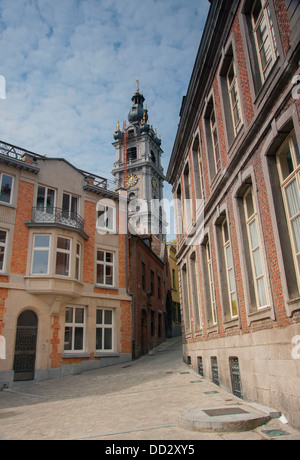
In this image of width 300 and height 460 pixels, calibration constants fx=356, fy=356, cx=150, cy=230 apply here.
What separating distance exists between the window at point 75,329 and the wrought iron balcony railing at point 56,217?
4410 mm

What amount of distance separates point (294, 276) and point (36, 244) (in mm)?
14001

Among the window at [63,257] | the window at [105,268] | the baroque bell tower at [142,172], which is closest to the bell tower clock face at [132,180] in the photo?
the baroque bell tower at [142,172]

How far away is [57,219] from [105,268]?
4.18 m

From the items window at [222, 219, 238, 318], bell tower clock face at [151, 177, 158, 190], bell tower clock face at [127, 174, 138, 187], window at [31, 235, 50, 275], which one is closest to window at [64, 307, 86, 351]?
window at [31, 235, 50, 275]

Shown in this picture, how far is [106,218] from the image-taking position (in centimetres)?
2156

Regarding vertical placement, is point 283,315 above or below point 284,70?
below

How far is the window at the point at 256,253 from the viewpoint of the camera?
7.79 meters

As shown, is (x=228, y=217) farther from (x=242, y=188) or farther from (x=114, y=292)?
(x=114, y=292)

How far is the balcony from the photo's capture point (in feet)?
57.9

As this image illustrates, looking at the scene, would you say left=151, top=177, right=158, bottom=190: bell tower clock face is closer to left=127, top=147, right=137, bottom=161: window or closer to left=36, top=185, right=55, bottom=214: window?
left=127, top=147, right=137, bottom=161: window

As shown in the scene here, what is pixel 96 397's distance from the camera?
1071 centimetres

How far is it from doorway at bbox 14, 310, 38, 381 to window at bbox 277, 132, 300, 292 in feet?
45.2

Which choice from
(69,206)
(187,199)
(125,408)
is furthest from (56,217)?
(125,408)
